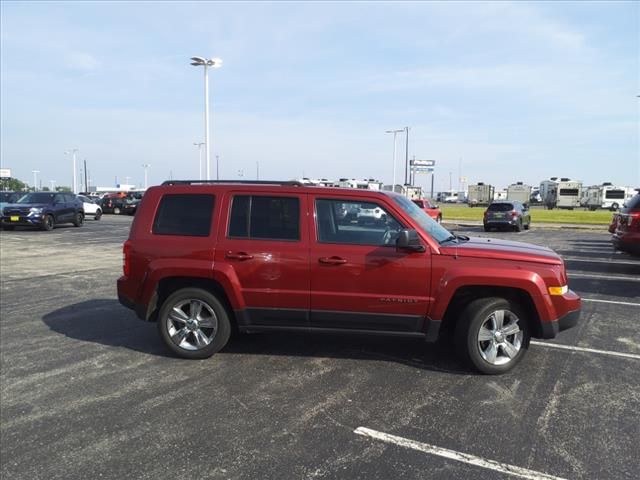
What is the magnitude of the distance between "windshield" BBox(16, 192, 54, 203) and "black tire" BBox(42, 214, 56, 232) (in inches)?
35.1

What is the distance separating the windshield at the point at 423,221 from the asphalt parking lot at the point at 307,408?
1.29 meters

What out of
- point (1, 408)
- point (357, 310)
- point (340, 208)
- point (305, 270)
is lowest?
point (1, 408)

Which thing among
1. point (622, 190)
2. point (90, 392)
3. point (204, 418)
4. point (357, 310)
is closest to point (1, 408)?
point (90, 392)

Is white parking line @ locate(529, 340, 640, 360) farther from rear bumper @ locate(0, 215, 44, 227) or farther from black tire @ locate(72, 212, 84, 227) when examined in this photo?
black tire @ locate(72, 212, 84, 227)

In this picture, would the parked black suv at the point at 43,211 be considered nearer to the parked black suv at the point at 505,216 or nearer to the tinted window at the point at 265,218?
the tinted window at the point at 265,218

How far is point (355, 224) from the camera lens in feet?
16.4

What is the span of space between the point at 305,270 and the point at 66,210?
22078mm

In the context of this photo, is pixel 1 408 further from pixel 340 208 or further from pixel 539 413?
pixel 539 413

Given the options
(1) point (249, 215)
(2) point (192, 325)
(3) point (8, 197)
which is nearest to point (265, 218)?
(1) point (249, 215)

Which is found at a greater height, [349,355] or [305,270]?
[305,270]

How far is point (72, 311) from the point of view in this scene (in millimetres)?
7371

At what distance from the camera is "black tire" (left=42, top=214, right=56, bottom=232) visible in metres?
21.9

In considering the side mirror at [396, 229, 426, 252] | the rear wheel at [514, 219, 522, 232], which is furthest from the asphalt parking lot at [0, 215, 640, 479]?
the rear wheel at [514, 219, 522, 232]

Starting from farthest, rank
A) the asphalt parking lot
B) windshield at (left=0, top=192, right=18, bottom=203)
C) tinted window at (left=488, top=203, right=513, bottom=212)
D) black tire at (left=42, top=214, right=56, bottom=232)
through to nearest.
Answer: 1. tinted window at (left=488, top=203, right=513, bottom=212)
2. windshield at (left=0, top=192, right=18, bottom=203)
3. black tire at (left=42, top=214, right=56, bottom=232)
4. the asphalt parking lot
